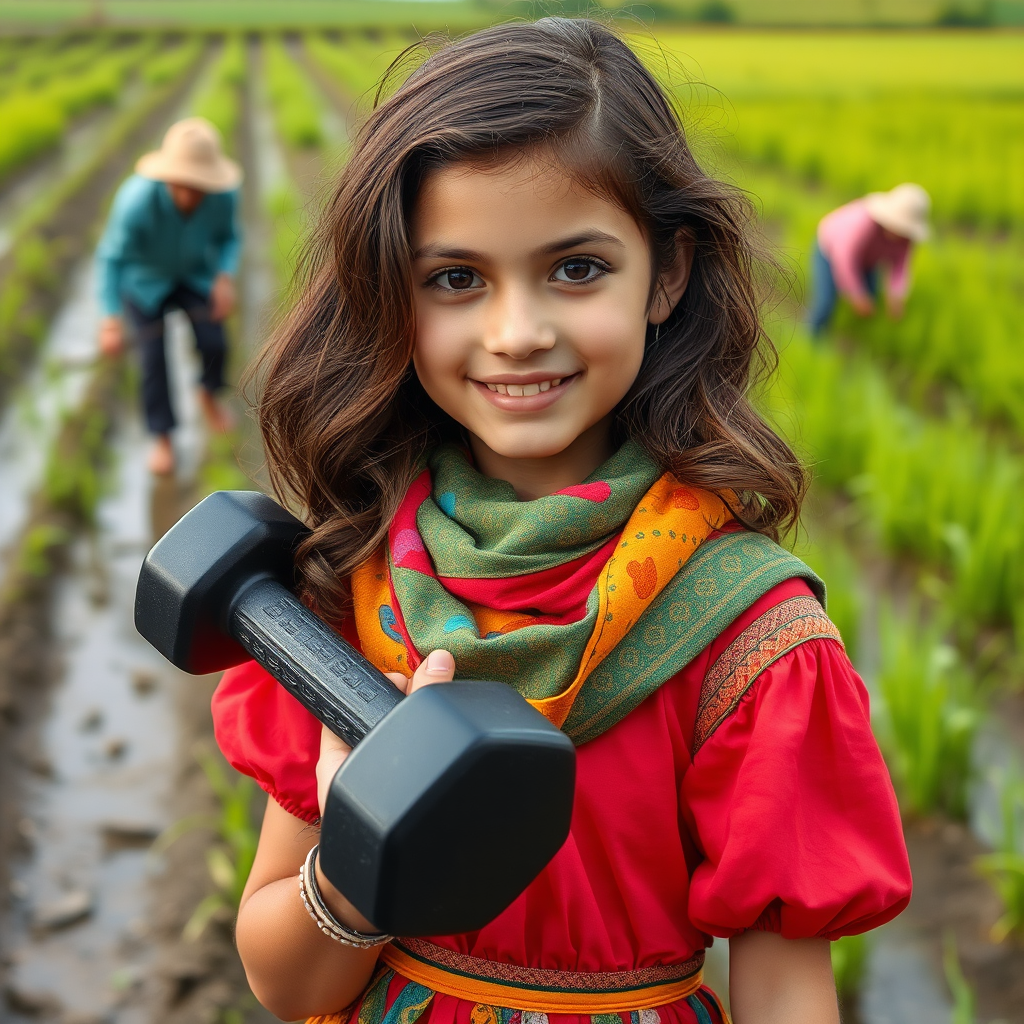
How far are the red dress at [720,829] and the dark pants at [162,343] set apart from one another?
3.78 meters

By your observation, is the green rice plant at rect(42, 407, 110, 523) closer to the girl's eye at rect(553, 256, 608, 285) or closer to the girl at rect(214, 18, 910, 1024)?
the girl at rect(214, 18, 910, 1024)

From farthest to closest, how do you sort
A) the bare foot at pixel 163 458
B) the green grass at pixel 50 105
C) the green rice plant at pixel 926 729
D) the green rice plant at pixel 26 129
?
the green grass at pixel 50 105 < the green rice plant at pixel 26 129 < the bare foot at pixel 163 458 < the green rice plant at pixel 926 729

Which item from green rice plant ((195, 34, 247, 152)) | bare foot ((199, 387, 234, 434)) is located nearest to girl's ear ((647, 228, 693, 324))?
bare foot ((199, 387, 234, 434))

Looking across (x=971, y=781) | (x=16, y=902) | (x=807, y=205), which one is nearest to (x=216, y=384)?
(x=16, y=902)

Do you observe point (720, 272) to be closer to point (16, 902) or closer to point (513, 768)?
point (513, 768)

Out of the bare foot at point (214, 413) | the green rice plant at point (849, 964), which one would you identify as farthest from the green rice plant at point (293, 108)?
the green rice plant at point (849, 964)

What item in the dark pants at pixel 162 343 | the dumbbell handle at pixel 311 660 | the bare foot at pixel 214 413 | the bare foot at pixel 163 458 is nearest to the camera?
the dumbbell handle at pixel 311 660

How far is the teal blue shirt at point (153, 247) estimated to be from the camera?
14.4 ft

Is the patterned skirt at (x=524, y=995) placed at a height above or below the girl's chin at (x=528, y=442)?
below

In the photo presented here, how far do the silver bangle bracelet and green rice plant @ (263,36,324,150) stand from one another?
11.8 m

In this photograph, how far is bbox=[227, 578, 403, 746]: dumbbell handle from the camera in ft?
2.89

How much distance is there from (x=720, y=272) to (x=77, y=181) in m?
10.4

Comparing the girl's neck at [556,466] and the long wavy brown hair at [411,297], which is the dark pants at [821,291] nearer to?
the long wavy brown hair at [411,297]

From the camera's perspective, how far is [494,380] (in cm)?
100
